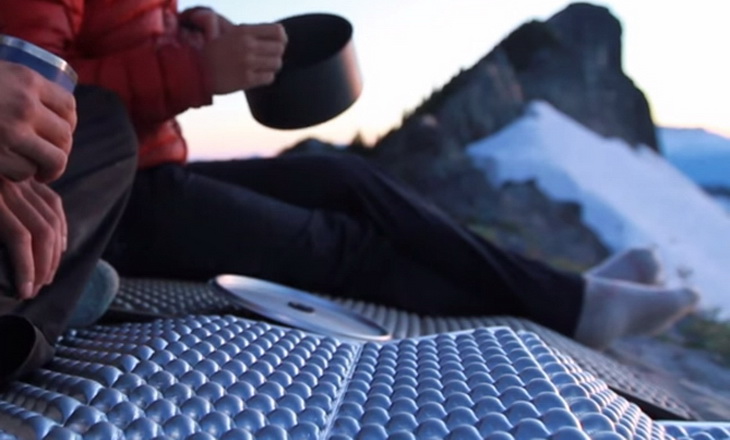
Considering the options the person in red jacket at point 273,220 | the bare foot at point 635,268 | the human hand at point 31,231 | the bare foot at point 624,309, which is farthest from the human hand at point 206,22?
the bare foot at point 635,268

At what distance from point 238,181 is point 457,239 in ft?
0.98

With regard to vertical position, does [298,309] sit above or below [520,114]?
above

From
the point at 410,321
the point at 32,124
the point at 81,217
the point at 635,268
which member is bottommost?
the point at 635,268

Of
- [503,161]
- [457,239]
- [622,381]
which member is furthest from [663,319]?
[503,161]

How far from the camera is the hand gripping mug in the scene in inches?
18.4

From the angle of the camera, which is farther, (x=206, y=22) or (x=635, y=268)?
(x=635, y=268)

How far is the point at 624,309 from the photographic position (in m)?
1.20

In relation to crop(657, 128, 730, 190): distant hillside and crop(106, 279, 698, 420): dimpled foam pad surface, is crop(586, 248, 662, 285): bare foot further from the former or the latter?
crop(657, 128, 730, 190): distant hillside

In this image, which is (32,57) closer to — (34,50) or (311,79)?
(34,50)

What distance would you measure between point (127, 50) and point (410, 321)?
412 mm

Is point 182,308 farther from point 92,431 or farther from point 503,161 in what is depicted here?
point 503,161

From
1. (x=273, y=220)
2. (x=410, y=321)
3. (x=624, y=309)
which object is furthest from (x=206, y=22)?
(x=624, y=309)

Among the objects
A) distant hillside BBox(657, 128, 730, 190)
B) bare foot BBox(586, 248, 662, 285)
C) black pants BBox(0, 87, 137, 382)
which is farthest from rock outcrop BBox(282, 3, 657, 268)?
black pants BBox(0, 87, 137, 382)

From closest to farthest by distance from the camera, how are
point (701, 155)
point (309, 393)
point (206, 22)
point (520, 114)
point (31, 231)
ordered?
point (309, 393) → point (31, 231) → point (206, 22) → point (701, 155) → point (520, 114)
